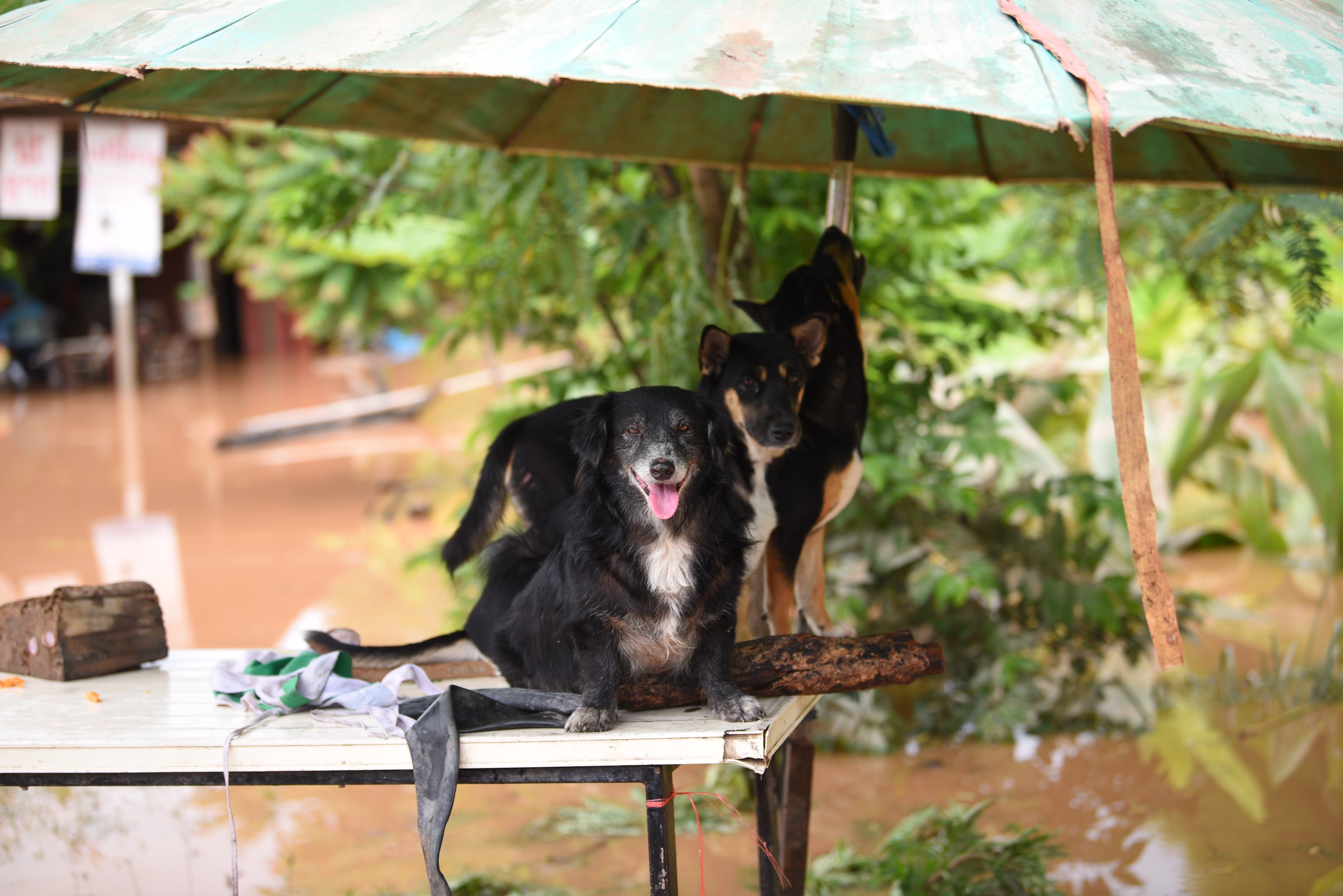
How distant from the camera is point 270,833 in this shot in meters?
4.49

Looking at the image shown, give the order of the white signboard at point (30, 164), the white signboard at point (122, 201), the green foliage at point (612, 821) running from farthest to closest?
the white signboard at point (30, 164) → the white signboard at point (122, 201) → the green foliage at point (612, 821)

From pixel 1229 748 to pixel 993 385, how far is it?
211 centimetres

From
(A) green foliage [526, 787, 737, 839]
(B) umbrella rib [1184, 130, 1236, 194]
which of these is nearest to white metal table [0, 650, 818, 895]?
(A) green foliage [526, 787, 737, 839]

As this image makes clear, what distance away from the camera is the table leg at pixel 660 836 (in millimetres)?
2398

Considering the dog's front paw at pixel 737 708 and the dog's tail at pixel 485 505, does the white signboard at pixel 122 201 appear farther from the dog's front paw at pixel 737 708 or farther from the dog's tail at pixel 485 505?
the dog's front paw at pixel 737 708

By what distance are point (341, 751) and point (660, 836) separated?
74 centimetres

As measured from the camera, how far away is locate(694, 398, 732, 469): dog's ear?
2.43 meters

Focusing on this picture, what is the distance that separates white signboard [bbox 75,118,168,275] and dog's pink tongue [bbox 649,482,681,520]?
7813 mm

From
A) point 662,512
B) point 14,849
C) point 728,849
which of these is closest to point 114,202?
point 14,849

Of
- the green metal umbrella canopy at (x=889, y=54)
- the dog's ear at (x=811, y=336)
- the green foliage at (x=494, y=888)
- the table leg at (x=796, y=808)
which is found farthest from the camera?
the green foliage at (x=494, y=888)

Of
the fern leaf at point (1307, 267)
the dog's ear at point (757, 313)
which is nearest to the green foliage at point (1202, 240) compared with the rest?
the fern leaf at point (1307, 267)

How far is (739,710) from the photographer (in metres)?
2.45

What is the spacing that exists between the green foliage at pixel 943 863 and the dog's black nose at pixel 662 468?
2.19 m

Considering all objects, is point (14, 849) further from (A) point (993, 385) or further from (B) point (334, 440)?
(B) point (334, 440)
